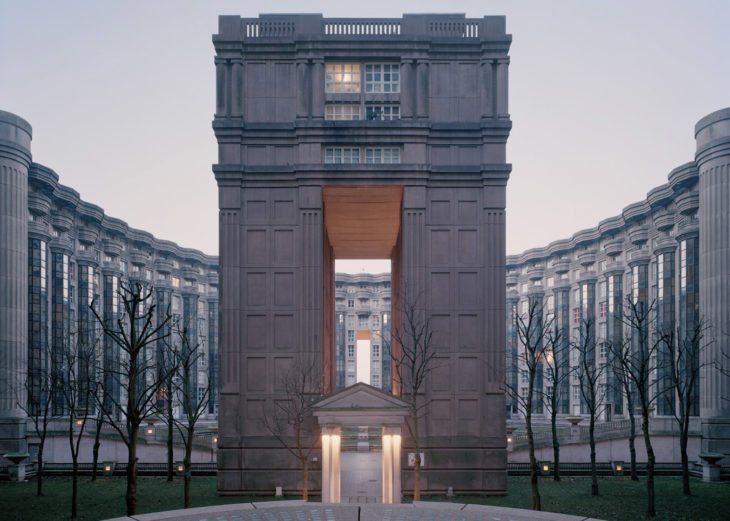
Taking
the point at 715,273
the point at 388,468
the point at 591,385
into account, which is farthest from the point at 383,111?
the point at 715,273

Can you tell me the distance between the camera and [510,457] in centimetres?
4844

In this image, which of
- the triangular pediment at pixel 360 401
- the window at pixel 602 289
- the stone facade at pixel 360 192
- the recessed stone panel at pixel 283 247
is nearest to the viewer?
the triangular pediment at pixel 360 401

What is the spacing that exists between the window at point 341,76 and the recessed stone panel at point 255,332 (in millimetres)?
13539

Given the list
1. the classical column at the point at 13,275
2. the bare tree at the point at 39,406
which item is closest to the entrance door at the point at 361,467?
the bare tree at the point at 39,406

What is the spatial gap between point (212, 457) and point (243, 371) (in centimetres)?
1864

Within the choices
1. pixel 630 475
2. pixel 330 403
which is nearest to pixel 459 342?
pixel 330 403

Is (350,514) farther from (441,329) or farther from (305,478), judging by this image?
(441,329)

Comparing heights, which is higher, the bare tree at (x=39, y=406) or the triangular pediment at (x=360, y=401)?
the triangular pediment at (x=360, y=401)

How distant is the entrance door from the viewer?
33531mm

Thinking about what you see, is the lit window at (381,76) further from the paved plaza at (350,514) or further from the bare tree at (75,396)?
the paved plaza at (350,514)

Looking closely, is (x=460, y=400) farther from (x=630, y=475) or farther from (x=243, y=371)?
(x=630, y=475)

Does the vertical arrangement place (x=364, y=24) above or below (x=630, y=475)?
above

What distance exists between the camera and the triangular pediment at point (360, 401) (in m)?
27.7

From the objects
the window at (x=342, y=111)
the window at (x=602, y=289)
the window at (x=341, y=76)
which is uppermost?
the window at (x=341, y=76)
